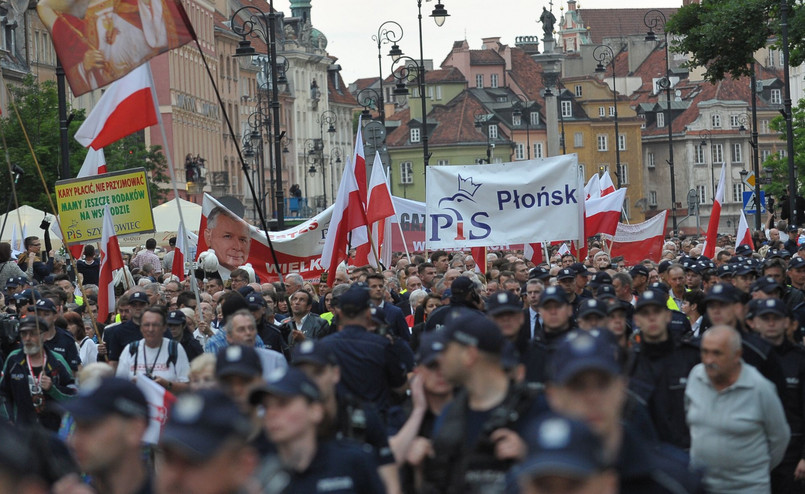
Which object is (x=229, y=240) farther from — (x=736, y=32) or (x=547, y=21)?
(x=547, y=21)

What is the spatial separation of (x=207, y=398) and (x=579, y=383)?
1.18 meters

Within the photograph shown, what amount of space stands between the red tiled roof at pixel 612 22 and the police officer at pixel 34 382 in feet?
555

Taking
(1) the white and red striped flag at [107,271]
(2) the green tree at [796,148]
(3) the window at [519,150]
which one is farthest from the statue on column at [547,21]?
(1) the white and red striped flag at [107,271]

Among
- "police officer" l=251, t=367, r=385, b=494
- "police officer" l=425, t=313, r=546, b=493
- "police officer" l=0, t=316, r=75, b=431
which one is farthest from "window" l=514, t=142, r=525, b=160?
"police officer" l=251, t=367, r=385, b=494

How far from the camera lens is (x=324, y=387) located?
6898 mm

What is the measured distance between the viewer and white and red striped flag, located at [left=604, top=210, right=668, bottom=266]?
1097 inches

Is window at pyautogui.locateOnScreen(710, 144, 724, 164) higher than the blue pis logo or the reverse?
higher

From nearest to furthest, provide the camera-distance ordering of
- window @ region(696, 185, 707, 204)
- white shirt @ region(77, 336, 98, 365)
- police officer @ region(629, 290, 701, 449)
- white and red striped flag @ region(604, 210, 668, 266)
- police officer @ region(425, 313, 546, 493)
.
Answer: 1. police officer @ region(425, 313, 546, 493)
2. police officer @ region(629, 290, 701, 449)
3. white shirt @ region(77, 336, 98, 365)
4. white and red striped flag @ region(604, 210, 668, 266)
5. window @ region(696, 185, 707, 204)

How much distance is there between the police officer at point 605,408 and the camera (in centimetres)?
515

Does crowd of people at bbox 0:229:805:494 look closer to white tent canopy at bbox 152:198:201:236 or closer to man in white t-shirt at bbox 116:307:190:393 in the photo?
man in white t-shirt at bbox 116:307:190:393

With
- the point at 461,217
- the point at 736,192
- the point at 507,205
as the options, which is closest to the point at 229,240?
the point at 461,217

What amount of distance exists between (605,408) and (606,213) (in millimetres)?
21476

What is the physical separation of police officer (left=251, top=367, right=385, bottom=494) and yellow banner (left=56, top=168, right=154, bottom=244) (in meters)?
14.0

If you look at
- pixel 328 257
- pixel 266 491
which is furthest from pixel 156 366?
pixel 328 257
